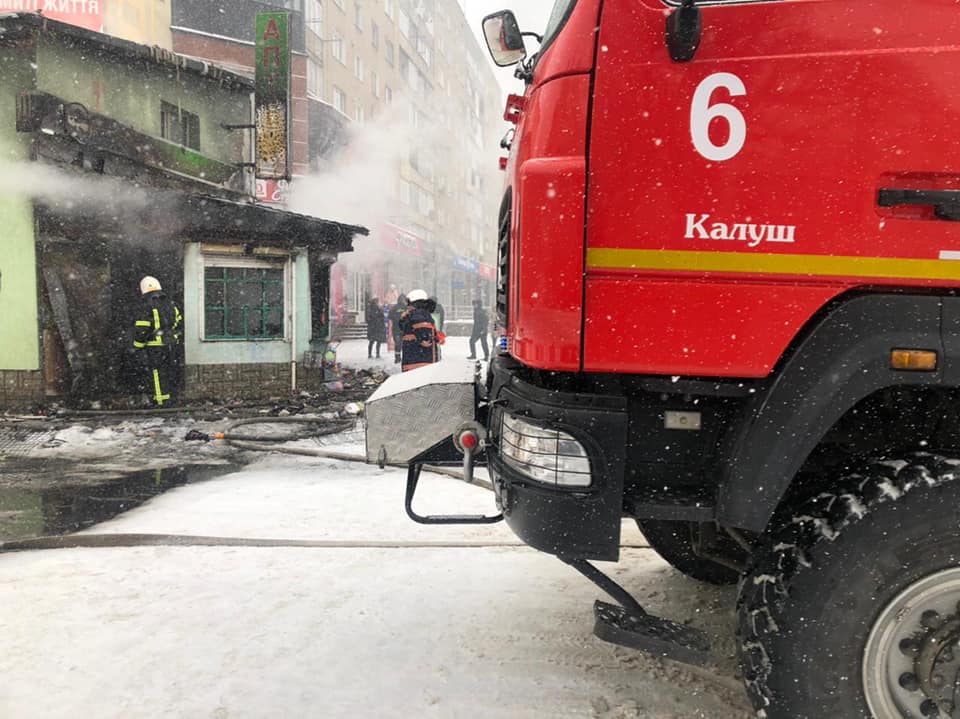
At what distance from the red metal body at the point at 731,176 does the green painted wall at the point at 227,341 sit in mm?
11800

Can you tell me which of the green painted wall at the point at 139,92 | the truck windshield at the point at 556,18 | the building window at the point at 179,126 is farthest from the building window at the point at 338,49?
the truck windshield at the point at 556,18

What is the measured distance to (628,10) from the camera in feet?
6.96

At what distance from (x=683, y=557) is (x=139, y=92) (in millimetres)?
14366

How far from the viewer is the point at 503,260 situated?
10.1 ft

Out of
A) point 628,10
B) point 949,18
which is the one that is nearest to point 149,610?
point 628,10

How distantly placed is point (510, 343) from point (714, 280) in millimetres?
937

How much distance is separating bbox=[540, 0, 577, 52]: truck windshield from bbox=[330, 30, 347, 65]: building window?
40.9m

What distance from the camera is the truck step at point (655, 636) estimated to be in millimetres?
2273

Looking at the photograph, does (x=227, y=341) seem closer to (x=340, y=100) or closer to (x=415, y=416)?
(x=415, y=416)

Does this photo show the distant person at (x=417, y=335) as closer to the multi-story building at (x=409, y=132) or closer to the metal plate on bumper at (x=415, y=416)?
the metal plate on bumper at (x=415, y=416)

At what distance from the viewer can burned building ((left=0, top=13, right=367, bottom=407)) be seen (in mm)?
11078

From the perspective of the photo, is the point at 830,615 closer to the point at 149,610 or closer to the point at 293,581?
the point at 293,581

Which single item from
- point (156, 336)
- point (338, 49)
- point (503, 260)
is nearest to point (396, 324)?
point (156, 336)

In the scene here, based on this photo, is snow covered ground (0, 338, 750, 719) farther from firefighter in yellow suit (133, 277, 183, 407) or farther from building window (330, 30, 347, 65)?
building window (330, 30, 347, 65)
